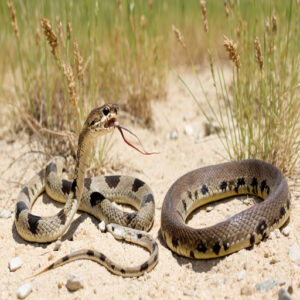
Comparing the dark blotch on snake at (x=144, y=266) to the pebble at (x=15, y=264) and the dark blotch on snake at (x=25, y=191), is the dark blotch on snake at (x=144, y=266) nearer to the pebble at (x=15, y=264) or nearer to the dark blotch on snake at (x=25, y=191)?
the pebble at (x=15, y=264)

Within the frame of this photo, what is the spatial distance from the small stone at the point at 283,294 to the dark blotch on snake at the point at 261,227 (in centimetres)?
83

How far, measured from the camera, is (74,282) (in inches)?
157

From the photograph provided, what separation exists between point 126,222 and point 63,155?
1.78 m

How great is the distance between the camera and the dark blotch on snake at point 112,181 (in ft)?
18.9

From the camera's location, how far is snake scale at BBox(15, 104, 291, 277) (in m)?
4.23

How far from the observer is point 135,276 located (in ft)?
13.7

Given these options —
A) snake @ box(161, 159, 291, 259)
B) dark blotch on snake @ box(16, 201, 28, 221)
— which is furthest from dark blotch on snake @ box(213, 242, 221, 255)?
→ dark blotch on snake @ box(16, 201, 28, 221)

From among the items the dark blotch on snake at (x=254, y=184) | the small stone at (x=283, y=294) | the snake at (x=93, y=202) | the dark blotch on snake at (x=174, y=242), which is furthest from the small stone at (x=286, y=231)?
the snake at (x=93, y=202)

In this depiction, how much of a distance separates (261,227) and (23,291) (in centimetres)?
245

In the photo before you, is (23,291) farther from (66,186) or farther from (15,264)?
(66,186)

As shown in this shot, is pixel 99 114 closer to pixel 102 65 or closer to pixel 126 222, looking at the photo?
pixel 126 222

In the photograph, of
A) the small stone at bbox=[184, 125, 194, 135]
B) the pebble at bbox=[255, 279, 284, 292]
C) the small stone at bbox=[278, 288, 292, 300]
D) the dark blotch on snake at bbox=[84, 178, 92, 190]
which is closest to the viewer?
the small stone at bbox=[278, 288, 292, 300]

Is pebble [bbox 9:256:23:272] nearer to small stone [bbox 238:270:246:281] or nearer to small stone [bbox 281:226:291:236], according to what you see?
small stone [bbox 238:270:246:281]

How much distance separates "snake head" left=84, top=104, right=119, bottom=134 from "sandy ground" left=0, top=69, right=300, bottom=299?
4.35 ft
